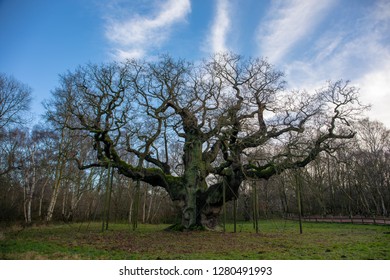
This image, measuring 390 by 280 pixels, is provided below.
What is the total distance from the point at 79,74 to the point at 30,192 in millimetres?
14897

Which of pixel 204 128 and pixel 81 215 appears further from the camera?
pixel 81 215

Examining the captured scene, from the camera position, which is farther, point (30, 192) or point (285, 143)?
point (30, 192)

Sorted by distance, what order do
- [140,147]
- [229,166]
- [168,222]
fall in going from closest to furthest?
[140,147], [229,166], [168,222]

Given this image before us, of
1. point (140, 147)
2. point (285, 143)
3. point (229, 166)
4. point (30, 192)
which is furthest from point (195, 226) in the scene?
point (30, 192)

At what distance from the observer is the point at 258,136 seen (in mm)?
14977

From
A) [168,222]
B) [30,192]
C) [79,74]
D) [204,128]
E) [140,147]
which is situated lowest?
[168,222]

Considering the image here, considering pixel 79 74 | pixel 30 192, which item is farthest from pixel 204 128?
pixel 30 192

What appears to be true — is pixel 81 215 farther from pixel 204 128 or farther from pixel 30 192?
pixel 204 128

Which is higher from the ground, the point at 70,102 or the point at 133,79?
the point at 133,79
